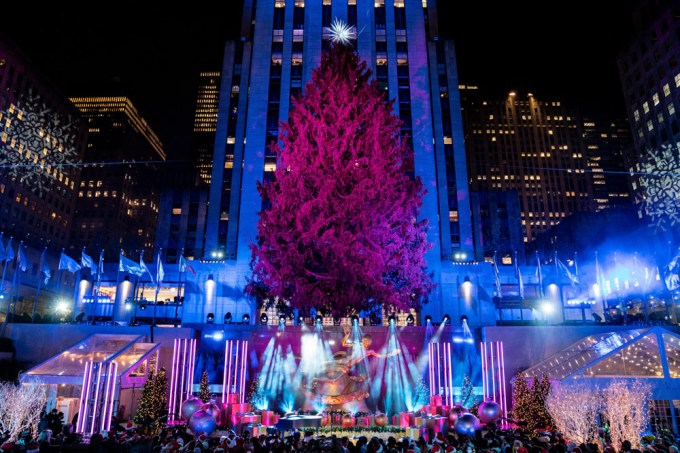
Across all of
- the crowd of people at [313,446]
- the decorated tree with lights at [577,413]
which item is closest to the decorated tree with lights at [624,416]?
Result: the decorated tree with lights at [577,413]

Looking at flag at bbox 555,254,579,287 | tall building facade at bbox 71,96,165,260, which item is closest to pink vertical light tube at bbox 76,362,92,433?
flag at bbox 555,254,579,287

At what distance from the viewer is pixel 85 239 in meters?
121

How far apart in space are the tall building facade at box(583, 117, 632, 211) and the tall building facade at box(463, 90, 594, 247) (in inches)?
568

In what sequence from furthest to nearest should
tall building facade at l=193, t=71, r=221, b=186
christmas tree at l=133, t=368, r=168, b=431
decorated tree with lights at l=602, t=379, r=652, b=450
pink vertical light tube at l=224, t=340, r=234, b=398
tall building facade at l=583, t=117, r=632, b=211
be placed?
tall building facade at l=193, t=71, r=221, b=186 < tall building facade at l=583, t=117, r=632, b=211 < pink vertical light tube at l=224, t=340, r=234, b=398 < christmas tree at l=133, t=368, r=168, b=431 < decorated tree with lights at l=602, t=379, r=652, b=450

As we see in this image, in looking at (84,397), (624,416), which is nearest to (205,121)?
(84,397)

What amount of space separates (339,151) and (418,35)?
28042 mm

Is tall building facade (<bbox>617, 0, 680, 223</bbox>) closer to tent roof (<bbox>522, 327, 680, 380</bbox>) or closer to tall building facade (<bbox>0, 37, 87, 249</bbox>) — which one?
tent roof (<bbox>522, 327, 680, 380</bbox>)

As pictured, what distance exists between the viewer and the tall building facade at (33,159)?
77375 mm

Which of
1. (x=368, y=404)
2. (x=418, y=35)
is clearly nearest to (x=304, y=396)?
(x=368, y=404)

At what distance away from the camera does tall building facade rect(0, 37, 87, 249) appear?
254 feet

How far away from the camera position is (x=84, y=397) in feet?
69.8

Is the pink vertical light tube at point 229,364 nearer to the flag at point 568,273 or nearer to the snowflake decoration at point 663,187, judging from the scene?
the flag at point 568,273

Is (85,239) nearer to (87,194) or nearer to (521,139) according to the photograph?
(87,194)

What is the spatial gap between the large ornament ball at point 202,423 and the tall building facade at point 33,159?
61.2 meters
